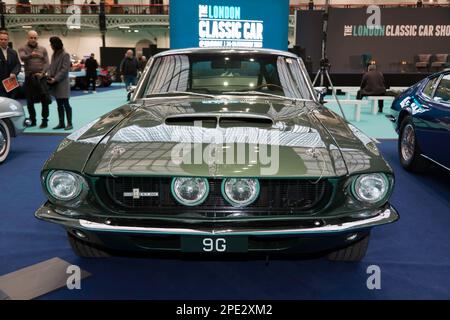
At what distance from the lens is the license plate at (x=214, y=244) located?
78.6 inches

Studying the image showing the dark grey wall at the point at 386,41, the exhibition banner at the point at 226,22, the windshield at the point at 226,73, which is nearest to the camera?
the windshield at the point at 226,73

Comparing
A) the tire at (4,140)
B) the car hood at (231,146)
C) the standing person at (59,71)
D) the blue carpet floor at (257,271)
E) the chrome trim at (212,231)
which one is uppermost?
the standing person at (59,71)

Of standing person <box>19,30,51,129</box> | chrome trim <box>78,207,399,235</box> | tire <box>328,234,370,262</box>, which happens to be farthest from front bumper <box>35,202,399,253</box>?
standing person <box>19,30,51,129</box>

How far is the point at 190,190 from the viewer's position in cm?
203

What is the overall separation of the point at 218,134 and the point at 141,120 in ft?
1.91

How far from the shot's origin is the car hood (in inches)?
78.4

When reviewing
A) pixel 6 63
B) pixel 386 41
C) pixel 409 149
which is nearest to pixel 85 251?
pixel 409 149

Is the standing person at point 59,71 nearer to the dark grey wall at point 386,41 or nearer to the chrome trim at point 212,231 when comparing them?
the chrome trim at point 212,231

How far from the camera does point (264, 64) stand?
344 centimetres

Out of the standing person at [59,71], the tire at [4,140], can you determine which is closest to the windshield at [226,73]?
the tire at [4,140]

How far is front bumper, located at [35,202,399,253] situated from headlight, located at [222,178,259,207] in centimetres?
11

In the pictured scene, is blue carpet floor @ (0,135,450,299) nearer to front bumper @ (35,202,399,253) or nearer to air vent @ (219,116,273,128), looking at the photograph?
front bumper @ (35,202,399,253)

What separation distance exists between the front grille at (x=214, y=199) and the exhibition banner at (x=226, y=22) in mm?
7091

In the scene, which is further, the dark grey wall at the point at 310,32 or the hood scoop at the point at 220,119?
the dark grey wall at the point at 310,32
